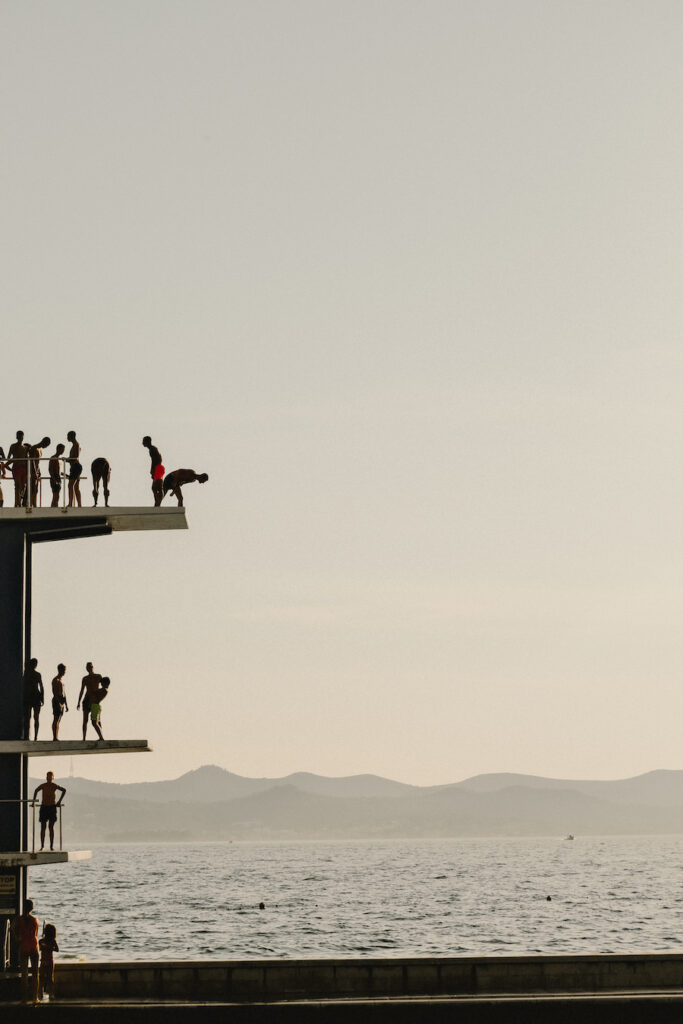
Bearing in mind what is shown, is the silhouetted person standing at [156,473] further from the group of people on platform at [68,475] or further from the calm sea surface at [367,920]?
the calm sea surface at [367,920]

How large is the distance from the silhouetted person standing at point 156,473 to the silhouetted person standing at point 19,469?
2.62 meters

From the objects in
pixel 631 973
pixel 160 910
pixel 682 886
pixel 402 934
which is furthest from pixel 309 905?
pixel 631 973

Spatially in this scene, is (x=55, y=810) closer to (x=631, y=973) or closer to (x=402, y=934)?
(x=631, y=973)

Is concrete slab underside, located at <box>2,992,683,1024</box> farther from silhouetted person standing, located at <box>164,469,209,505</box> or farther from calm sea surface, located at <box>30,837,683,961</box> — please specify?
calm sea surface, located at <box>30,837,683,961</box>

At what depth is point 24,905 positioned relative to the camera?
31.6 meters

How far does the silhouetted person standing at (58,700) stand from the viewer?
103 ft

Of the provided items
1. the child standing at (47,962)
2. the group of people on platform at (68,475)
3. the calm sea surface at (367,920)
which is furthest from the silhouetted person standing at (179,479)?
the calm sea surface at (367,920)

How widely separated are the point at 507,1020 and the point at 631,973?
548 centimetres

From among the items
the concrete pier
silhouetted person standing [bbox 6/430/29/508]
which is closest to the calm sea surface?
the concrete pier

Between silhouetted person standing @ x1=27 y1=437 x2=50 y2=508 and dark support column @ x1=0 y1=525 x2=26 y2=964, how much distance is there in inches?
32.3

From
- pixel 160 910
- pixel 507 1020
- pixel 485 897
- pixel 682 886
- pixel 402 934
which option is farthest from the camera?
pixel 682 886

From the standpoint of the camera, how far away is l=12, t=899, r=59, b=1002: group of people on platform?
30531 mm

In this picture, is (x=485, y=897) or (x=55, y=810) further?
(x=485, y=897)

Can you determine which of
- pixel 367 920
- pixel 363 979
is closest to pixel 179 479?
pixel 363 979
